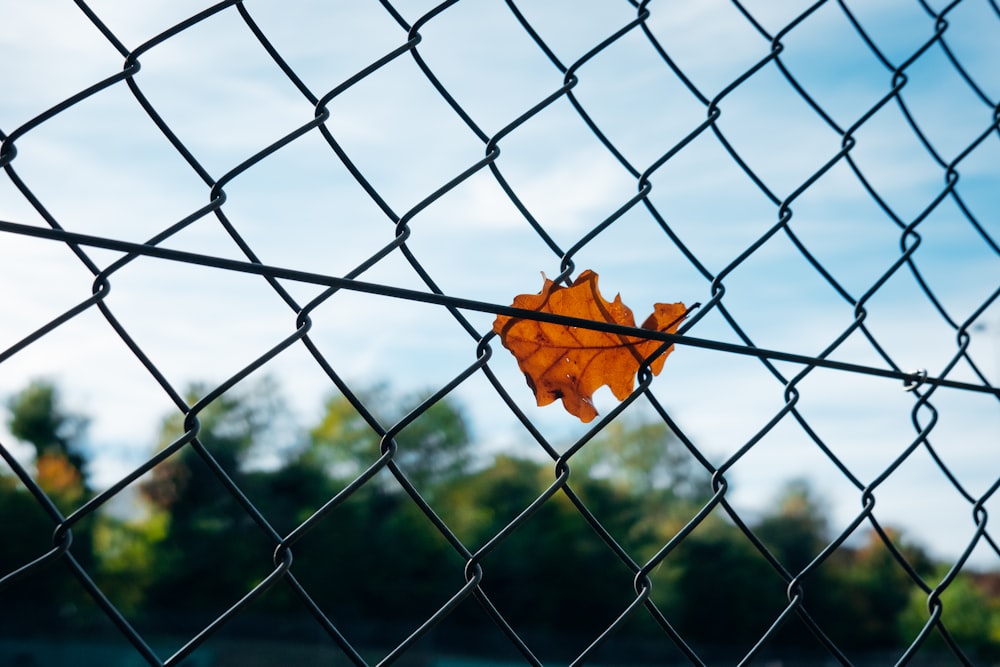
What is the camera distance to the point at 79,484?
59.3ft

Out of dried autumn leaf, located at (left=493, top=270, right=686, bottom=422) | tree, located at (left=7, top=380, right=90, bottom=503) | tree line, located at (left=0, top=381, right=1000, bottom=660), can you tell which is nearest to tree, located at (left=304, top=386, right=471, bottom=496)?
tree line, located at (left=0, top=381, right=1000, bottom=660)

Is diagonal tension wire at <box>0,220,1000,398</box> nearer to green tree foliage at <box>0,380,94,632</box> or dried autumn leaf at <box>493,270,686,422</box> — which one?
dried autumn leaf at <box>493,270,686,422</box>

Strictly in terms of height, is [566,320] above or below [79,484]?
below

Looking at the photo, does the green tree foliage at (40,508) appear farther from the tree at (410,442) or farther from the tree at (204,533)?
the tree at (410,442)

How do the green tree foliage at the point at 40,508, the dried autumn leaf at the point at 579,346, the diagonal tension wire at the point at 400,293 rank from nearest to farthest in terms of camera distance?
the diagonal tension wire at the point at 400,293 → the dried autumn leaf at the point at 579,346 → the green tree foliage at the point at 40,508

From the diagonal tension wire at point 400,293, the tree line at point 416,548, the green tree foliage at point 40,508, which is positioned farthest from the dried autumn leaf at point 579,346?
the green tree foliage at point 40,508

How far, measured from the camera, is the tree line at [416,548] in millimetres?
17500

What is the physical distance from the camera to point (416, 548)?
63.8ft

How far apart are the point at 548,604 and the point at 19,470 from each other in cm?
2125

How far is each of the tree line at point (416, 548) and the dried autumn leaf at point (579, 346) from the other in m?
14.5

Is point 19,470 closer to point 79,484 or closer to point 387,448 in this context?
point 387,448

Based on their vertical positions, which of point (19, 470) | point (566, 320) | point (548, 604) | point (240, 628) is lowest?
Result: point (548, 604)

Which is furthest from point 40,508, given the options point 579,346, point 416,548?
point 579,346

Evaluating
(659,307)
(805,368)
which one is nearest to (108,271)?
(659,307)
